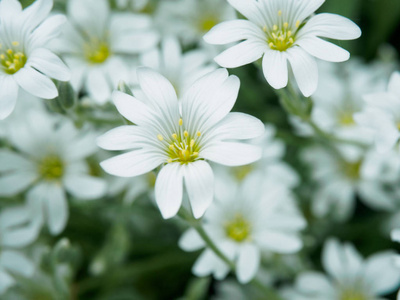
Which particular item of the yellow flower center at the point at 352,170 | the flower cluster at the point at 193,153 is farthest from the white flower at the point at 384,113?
the yellow flower center at the point at 352,170

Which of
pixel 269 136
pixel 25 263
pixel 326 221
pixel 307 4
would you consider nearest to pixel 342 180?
pixel 326 221

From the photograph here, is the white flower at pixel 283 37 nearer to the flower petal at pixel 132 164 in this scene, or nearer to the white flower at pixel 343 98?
the flower petal at pixel 132 164

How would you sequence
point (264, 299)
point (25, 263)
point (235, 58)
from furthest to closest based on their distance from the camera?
point (264, 299) → point (25, 263) → point (235, 58)

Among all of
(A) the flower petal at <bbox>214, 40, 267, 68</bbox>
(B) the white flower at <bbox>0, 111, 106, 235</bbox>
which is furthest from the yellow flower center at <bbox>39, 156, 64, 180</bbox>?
(A) the flower petal at <bbox>214, 40, 267, 68</bbox>

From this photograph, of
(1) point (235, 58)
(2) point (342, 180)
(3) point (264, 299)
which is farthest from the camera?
(2) point (342, 180)

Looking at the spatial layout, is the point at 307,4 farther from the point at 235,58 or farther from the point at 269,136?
the point at 269,136

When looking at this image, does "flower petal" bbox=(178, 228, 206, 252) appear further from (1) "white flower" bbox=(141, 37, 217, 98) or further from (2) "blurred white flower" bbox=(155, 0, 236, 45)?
(2) "blurred white flower" bbox=(155, 0, 236, 45)

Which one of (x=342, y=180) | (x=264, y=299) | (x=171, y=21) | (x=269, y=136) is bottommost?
(x=264, y=299)

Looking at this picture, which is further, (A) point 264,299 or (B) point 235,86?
(A) point 264,299
